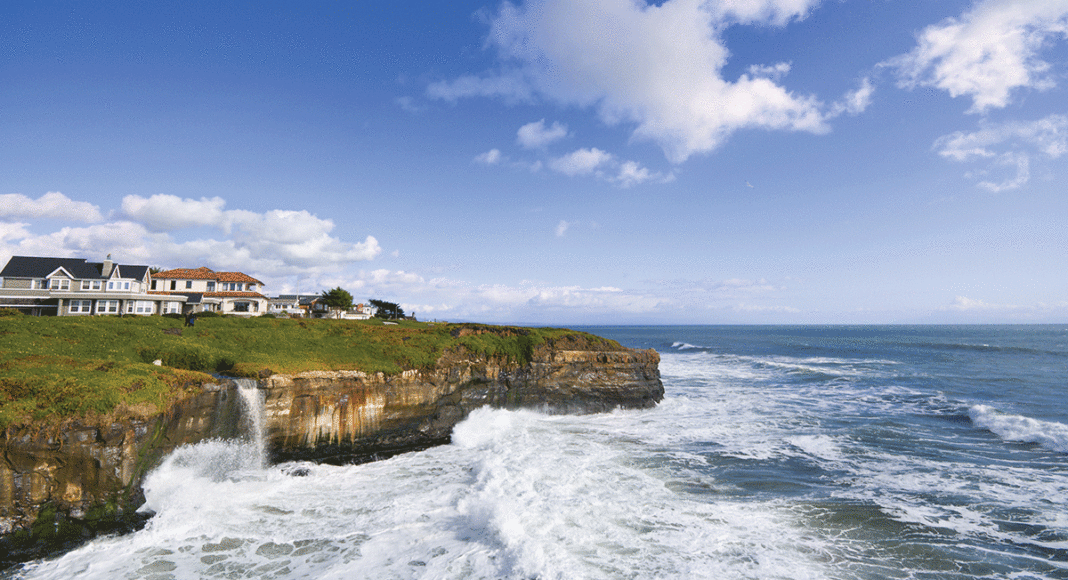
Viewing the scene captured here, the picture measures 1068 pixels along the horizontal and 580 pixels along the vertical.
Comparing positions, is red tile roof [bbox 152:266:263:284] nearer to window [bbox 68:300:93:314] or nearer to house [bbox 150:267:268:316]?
house [bbox 150:267:268:316]

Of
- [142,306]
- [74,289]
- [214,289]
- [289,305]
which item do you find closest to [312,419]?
[142,306]

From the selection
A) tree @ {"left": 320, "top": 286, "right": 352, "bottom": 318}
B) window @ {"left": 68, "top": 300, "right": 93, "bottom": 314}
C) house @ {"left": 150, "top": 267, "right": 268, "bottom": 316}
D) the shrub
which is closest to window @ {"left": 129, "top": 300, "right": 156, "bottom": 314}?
window @ {"left": 68, "top": 300, "right": 93, "bottom": 314}

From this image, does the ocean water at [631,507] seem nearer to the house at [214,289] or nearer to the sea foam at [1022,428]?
the sea foam at [1022,428]

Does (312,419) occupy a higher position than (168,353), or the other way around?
(168,353)

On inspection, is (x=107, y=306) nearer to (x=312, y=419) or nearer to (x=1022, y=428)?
(x=312, y=419)

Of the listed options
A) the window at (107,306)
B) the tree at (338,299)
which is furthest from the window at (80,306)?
the tree at (338,299)

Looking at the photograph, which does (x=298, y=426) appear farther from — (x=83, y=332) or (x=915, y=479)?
(x=915, y=479)

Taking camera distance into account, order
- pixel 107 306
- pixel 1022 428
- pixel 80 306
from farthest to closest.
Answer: pixel 107 306, pixel 80 306, pixel 1022 428
